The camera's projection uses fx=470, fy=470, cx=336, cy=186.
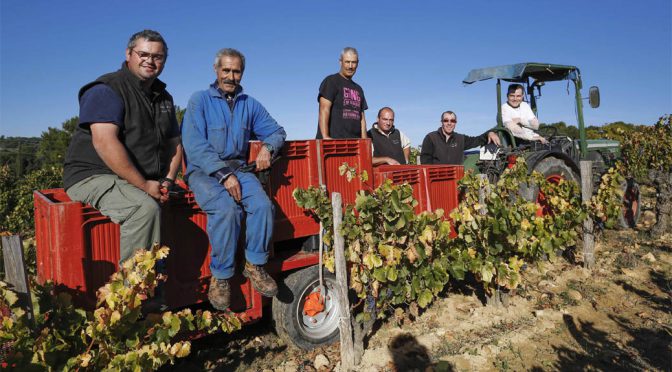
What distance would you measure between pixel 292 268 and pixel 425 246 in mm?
1054

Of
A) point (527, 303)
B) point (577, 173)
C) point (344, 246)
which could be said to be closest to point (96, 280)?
point (344, 246)

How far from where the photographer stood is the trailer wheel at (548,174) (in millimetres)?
6137

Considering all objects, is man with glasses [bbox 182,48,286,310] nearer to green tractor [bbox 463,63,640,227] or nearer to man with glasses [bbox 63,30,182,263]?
man with glasses [bbox 63,30,182,263]

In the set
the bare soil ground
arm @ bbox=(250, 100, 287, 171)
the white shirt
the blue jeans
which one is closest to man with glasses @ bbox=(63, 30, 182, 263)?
the blue jeans

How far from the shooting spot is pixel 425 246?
3.60 meters

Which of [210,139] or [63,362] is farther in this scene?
[210,139]

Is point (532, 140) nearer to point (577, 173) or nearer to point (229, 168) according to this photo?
point (577, 173)

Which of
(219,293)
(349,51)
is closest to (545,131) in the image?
(349,51)

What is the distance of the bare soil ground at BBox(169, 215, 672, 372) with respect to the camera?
11.8 ft

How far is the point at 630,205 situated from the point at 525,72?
3.16 m

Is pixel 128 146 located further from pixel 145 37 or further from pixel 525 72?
pixel 525 72

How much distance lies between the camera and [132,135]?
300 centimetres

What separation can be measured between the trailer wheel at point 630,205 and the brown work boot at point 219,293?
24.8 feet

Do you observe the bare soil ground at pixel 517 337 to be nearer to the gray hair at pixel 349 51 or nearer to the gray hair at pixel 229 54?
the gray hair at pixel 229 54
